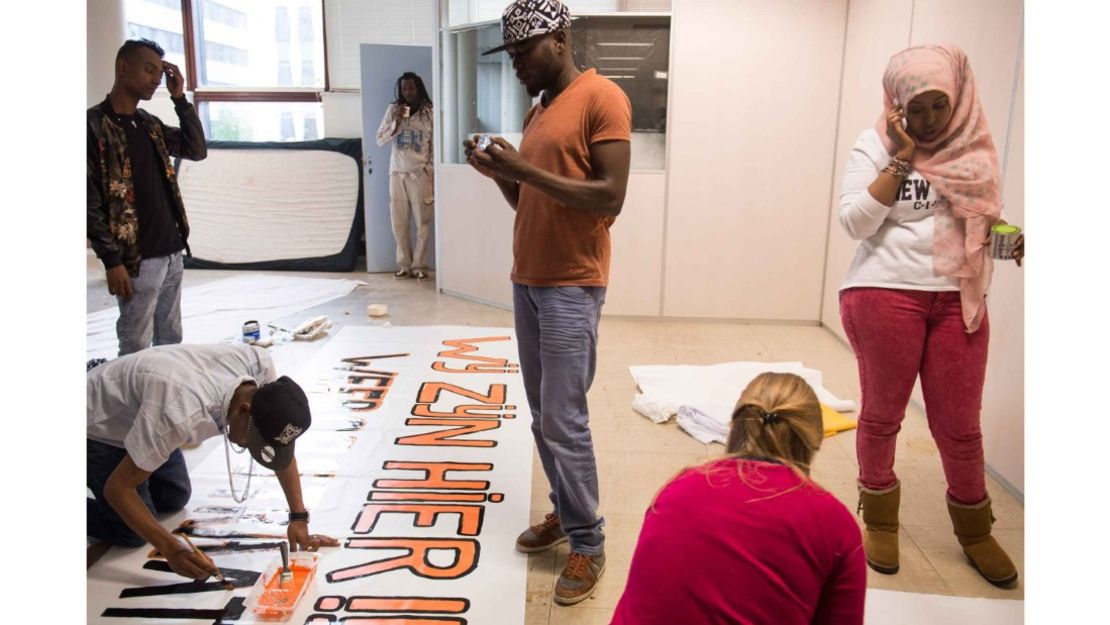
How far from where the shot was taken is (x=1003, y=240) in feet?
5.78

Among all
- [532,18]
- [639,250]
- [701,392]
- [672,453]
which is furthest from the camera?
[639,250]

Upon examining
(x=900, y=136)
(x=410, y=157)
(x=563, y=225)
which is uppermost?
(x=900, y=136)

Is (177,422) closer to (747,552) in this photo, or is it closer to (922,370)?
(747,552)

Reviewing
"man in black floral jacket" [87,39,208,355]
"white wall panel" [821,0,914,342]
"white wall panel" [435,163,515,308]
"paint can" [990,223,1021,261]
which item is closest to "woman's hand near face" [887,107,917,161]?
"paint can" [990,223,1021,261]

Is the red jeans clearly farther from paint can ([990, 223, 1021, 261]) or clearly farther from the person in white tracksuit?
the person in white tracksuit

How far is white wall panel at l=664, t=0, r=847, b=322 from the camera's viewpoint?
13.9 feet

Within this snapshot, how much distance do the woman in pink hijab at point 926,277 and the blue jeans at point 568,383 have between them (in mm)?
677

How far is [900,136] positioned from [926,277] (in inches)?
13.2

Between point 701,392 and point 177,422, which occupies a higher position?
point 177,422

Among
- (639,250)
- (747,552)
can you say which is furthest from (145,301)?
(639,250)

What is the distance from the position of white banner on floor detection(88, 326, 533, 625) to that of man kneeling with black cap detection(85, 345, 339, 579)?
12 centimetres

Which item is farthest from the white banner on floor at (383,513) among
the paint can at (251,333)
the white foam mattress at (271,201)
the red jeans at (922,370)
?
the white foam mattress at (271,201)

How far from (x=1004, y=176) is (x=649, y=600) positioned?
2.05 m
